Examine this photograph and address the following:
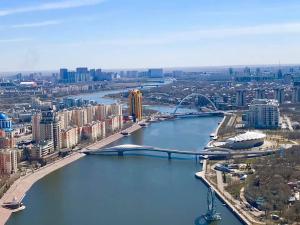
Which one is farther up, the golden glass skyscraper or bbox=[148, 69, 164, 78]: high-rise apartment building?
bbox=[148, 69, 164, 78]: high-rise apartment building

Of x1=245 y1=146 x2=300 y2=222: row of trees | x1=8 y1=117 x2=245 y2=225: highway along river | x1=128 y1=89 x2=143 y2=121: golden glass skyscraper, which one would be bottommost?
x1=8 y1=117 x2=245 y2=225: highway along river

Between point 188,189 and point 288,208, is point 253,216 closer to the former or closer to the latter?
point 288,208

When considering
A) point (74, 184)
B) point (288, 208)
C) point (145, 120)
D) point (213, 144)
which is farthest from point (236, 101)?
point (288, 208)

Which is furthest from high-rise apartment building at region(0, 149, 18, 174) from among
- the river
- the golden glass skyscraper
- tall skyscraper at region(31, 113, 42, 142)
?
the golden glass skyscraper

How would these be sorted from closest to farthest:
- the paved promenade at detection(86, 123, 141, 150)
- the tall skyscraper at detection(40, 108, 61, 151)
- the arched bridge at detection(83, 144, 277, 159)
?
the arched bridge at detection(83, 144, 277, 159) < the tall skyscraper at detection(40, 108, 61, 151) < the paved promenade at detection(86, 123, 141, 150)

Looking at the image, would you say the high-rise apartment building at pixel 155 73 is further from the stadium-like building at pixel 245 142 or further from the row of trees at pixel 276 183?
the row of trees at pixel 276 183

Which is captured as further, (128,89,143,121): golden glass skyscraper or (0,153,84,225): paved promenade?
(128,89,143,121): golden glass skyscraper

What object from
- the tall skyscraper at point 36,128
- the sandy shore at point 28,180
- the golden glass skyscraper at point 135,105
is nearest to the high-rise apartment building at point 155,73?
the golden glass skyscraper at point 135,105

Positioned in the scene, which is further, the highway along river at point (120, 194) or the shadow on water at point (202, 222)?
the highway along river at point (120, 194)

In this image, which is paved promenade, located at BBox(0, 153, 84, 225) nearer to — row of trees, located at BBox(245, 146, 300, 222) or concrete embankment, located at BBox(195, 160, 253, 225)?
concrete embankment, located at BBox(195, 160, 253, 225)
